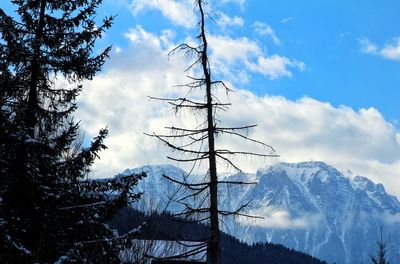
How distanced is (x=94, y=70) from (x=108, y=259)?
478 centimetres

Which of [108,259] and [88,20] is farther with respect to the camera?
[88,20]

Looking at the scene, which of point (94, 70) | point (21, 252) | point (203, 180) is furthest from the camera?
point (94, 70)

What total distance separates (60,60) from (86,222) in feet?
13.6

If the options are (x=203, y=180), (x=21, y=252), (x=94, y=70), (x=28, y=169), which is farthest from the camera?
(x=94, y=70)

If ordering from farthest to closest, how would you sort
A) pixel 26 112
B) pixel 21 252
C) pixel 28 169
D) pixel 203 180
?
pixel 203 180 → pixel 26 112 → pixel 28 169 → pixel 21 252

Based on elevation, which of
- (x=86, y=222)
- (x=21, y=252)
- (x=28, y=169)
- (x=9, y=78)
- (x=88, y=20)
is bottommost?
(x=21, y=252)

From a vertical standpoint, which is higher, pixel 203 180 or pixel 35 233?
pixel 203 180

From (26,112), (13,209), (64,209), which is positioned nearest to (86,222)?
(64,209)

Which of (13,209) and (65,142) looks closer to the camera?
(13,209)

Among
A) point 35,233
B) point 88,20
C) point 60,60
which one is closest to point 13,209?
point 35,233

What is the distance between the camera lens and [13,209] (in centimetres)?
1155

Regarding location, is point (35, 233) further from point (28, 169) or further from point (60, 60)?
point (60, 60)

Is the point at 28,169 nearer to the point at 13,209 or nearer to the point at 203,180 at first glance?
the point at 13,209

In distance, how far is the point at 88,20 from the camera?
14.3 metres
